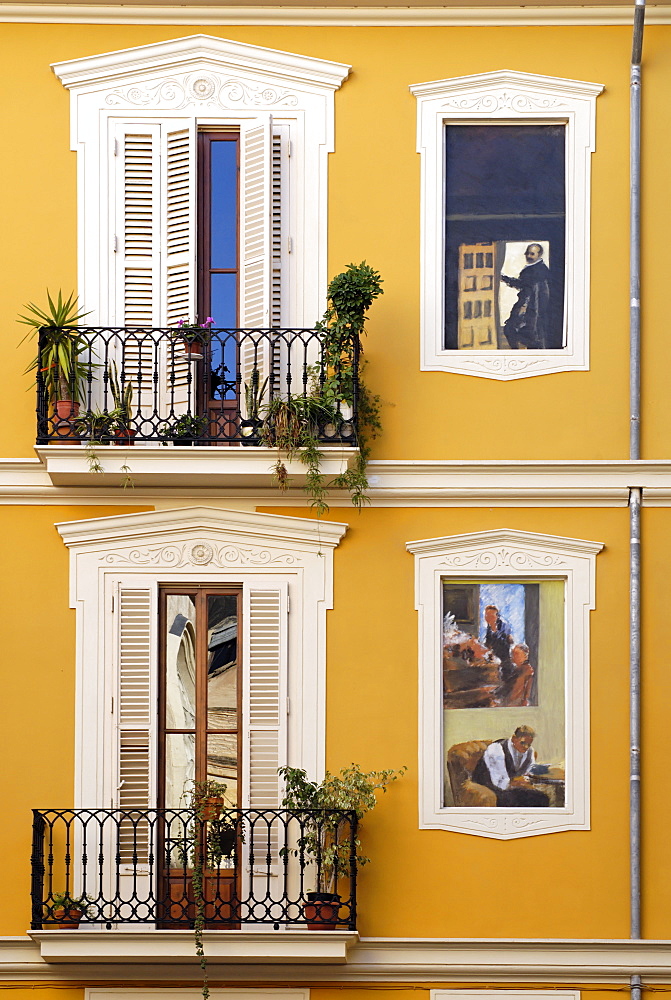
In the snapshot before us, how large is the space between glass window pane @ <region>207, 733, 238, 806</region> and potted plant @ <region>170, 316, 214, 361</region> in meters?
3.06

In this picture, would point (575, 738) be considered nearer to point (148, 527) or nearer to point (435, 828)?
point (435, 828)

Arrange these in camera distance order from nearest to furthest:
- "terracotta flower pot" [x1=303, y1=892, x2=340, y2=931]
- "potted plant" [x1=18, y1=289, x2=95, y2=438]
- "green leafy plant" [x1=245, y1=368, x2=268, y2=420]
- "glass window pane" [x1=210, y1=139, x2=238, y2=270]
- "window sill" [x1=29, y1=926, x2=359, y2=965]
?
"window sill" [x1=29, y1=926, x2=359, y2=965] → "terracotta flower pot" [x1=303, y1=892, x2=340, y2=931] → "potted plant" [x1=18, y1=289, x2=95, y2=438] → "green leafy plant" [x1=245, y1=368, x2=268, y2=420] → "glass window pane" [x1=210, y1=139, x2=238, y2=270]

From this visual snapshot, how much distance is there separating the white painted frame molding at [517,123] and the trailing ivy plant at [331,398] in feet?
2.18

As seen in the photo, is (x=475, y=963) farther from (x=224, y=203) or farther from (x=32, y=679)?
(x=224, y=203)

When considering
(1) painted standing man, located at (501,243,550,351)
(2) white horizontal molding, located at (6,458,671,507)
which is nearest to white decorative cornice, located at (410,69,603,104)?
(1) painted standing man, located at (501,243,550,351)

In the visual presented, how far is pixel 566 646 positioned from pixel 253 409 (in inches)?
124

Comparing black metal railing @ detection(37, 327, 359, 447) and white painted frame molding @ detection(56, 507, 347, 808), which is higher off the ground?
black metal railing @ detection(37, 327, 359, 447)

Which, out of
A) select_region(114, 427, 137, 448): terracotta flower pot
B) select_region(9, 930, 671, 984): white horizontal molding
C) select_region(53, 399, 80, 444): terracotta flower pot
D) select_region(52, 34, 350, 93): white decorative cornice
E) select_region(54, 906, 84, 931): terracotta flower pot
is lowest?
select_region(9, 930, 671, 984): white horizontal molding

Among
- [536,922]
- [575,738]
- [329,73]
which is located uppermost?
[329,73]

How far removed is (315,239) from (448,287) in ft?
3.85

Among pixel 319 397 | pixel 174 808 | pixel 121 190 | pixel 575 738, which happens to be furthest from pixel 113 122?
pixel 575 738

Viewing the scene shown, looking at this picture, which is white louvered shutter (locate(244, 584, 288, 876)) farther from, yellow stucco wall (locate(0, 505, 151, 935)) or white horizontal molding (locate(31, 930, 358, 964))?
yellow stucco wall (locate(0, 505, 151, 935))

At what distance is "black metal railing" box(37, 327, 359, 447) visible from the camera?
→ 952cm

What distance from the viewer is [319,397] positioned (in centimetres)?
Result: 955
